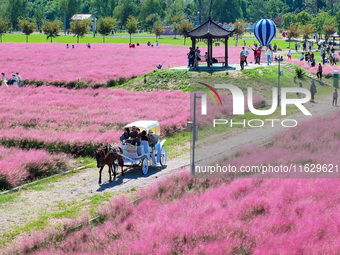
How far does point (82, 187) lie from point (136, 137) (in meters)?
2.58

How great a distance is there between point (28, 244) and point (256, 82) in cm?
3099

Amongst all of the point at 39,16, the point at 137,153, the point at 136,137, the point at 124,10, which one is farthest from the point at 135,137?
the point at 39,16

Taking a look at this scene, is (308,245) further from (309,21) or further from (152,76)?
(309,21)

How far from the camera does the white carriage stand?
17.9 m

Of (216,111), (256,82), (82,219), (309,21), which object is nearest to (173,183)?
(82,219)

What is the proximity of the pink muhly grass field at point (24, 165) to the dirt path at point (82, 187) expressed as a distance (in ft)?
2.85

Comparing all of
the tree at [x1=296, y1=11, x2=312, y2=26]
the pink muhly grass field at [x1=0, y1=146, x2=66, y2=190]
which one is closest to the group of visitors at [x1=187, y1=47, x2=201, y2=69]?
the pink muhly grass field at [x1=0, y1=146, x2=66, y2=190]

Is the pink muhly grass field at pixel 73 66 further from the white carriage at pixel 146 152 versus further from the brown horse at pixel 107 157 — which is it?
the brown horse at pixel 107 157

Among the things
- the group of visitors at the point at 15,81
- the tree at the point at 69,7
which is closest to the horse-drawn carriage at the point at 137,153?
the group of visitors at the point at 15,81

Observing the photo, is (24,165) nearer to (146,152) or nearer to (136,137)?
(136,137)

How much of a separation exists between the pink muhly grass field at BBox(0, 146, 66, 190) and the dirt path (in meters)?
0.87

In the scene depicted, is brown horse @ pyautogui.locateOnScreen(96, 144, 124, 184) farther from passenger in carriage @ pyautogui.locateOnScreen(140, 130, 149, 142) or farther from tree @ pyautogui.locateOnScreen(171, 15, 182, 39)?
tree @ pyautogui.locateOnScreen(171, 15, 182, 39)

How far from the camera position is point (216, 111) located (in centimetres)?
2942

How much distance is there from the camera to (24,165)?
17.8 meters
